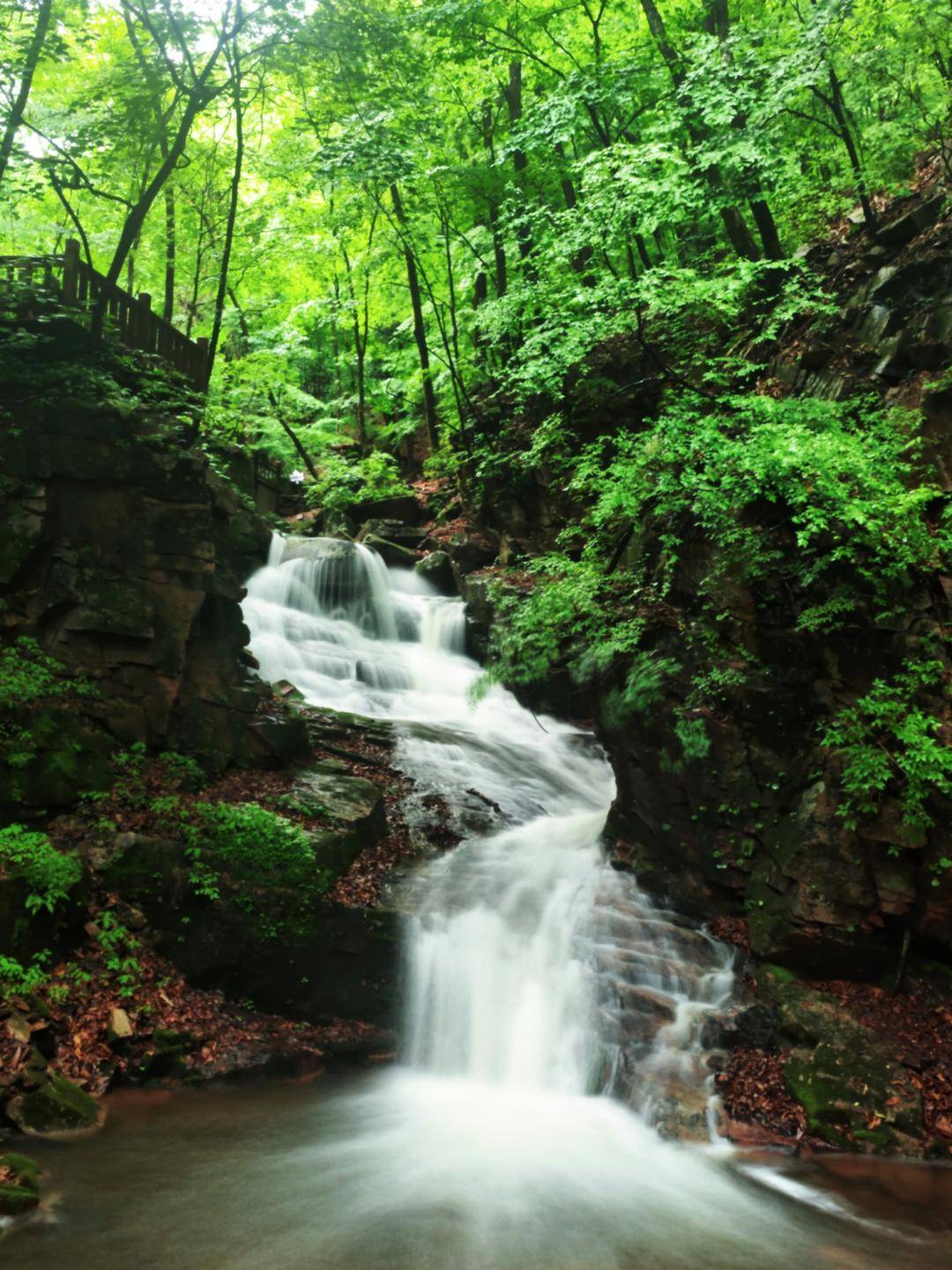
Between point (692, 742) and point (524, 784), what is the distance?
12.4 ft

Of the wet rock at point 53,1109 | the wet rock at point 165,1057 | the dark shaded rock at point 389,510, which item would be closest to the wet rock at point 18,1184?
the wet rock at point 53,1109

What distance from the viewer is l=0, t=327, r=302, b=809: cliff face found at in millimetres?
8156

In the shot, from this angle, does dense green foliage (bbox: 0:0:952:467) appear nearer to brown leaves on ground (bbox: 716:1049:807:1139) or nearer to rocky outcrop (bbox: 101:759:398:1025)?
rocky outcrop (bbox: 101:759:398:1025)

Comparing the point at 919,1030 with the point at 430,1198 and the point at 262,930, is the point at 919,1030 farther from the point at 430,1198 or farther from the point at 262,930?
the point at 262,930

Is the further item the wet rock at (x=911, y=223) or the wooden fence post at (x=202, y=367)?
the wooden fence post at (x=202, y=367)

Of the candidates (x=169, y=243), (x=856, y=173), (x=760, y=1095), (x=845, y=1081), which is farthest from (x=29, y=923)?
(x=169, y=243)

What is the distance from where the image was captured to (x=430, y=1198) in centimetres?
500

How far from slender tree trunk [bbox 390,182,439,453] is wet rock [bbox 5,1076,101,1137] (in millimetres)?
17217

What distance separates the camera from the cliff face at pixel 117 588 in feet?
26.8

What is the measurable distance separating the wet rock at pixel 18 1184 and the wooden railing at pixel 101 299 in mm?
8750

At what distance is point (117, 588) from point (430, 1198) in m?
6.70

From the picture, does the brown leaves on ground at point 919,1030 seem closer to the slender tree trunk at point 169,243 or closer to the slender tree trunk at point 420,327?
the slender tree trunk at point 169,243

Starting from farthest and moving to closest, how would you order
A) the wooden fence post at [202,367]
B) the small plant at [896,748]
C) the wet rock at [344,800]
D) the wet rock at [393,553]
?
the wet rock at [393,553] < the wooden fence post at [202,367] < the wet rock at [344,800] < the small plant at [896,748]

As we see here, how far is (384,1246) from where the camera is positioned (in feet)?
14.3
